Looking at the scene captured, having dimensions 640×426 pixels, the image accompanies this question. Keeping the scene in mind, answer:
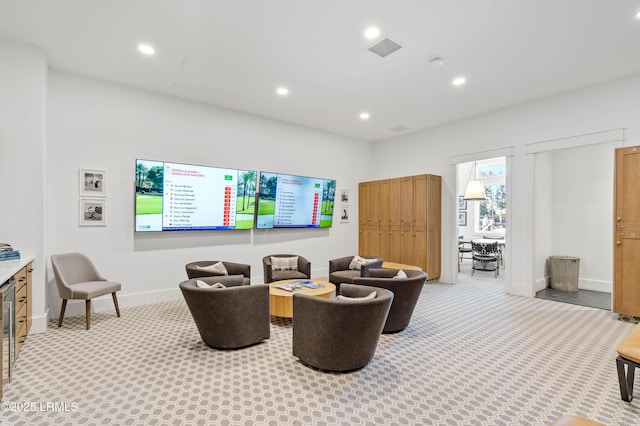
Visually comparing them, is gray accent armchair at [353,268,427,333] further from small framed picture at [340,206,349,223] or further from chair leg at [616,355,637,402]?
small framed picture at [340,206,349,223]

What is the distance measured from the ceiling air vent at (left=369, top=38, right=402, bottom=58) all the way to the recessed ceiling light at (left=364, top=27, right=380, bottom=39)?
0.14 m

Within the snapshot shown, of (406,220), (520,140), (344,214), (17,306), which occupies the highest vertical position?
(520,140)

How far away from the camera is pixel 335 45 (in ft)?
12.8

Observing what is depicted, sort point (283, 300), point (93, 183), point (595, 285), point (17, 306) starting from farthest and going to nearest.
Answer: point (595, 285) → point (93, 183) → point (283, 300) → point (17, 306)

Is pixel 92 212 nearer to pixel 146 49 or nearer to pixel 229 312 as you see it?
pixel 146 49

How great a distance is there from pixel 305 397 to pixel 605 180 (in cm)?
687

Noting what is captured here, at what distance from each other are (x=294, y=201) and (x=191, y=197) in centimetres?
217

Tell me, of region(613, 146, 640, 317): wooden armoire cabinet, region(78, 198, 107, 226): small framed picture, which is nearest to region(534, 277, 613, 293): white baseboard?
region(613, 146, 640, 317): wooden armoire cabinet

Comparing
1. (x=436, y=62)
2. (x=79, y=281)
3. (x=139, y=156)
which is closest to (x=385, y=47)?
(x=436, y=62)

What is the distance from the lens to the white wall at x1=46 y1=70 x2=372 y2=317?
15.2 feet

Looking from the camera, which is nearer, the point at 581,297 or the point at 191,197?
the point at 191,197

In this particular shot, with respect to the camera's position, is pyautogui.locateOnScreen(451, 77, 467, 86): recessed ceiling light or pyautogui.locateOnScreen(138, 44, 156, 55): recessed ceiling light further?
pyautogui.locateOnScreen(451, 77, 467, 86): recessed ceiling light

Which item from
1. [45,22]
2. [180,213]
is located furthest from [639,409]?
[45,22]

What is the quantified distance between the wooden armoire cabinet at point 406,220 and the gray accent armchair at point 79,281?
5.40 m
